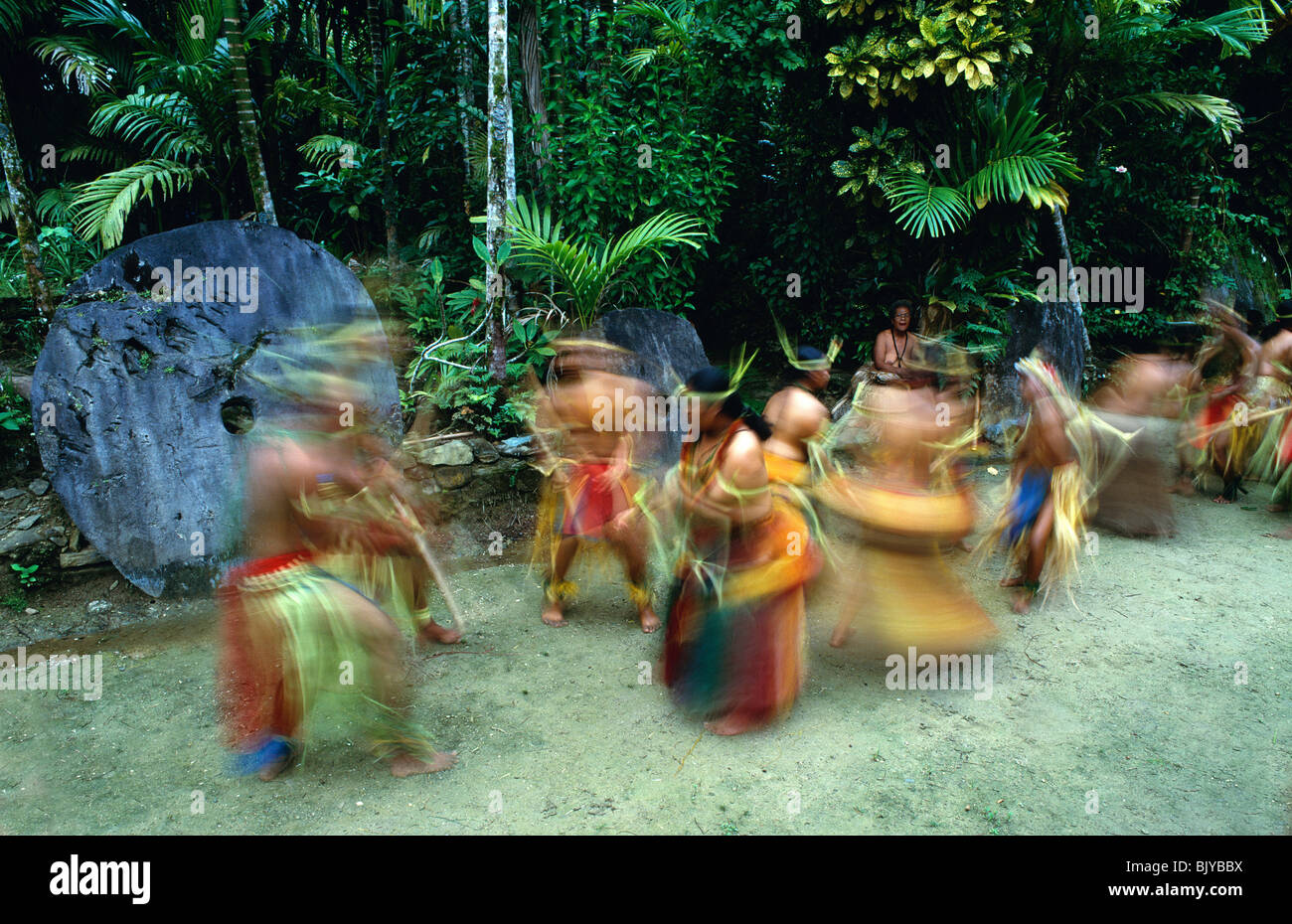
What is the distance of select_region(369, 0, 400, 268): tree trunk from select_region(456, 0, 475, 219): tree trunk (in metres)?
0.56

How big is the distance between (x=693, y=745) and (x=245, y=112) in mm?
4661

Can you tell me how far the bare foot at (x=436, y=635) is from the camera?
4.01 meters

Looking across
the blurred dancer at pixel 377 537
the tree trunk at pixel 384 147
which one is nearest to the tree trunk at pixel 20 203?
the blurred dancer at pixel 377 537

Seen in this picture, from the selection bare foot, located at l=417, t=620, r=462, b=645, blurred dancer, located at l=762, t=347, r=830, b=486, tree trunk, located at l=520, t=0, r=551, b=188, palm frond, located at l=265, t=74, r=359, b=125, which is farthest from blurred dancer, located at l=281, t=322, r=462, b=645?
palm frond, located at l=265, t=74, r=359, b=125

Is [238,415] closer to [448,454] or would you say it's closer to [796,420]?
[448,454]

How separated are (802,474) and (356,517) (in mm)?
1930

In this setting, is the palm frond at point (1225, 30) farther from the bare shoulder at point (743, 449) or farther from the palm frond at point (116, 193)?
the palm frond at point (116, 193)

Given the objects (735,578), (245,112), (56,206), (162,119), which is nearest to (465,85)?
(245,112)

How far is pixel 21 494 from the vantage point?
14.1ft

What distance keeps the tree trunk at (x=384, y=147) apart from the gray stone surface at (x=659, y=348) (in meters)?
1.97

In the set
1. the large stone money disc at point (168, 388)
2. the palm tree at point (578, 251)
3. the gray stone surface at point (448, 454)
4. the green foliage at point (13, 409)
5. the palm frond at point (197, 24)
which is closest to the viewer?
the large stone money disc at point (168, 388)

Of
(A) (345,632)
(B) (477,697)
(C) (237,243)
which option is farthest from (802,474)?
(C) (237,243)

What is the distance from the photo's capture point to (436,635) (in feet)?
13.2

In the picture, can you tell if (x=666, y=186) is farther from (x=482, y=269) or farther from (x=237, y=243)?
(x=237, y=243)
